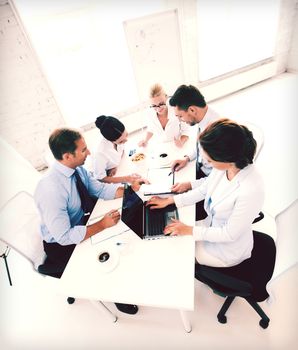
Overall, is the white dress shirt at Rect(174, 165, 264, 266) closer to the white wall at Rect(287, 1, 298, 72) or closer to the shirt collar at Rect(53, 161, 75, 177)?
the shirt collar at Rect(53, 161, 75, 177)

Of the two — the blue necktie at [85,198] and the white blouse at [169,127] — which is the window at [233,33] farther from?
the blue necktie at [85,198]

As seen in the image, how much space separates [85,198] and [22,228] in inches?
18.5

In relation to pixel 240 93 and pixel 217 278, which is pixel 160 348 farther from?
pixel 240 93

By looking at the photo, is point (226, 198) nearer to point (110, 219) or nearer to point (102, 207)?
point (110, 219)

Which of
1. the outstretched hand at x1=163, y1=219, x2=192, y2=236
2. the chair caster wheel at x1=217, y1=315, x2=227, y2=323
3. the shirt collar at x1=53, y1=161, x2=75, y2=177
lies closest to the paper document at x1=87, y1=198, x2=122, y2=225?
the shirt collar at x1=53, y1=161, x2=75, y2=177

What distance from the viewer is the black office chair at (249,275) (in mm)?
1296

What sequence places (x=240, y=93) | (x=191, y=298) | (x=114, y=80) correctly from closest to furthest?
(x=191, y=298) → (x=114, y=80) → (x=240, y=93)

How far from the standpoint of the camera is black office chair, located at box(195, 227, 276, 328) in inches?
51.0

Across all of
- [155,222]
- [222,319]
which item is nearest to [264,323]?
[222,319]

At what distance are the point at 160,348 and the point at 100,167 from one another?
4.94ft

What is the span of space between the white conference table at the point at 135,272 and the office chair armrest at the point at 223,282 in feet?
0.51

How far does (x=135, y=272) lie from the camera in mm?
1290

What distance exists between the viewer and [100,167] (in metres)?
2.08

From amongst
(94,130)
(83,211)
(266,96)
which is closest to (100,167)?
(83,211)
